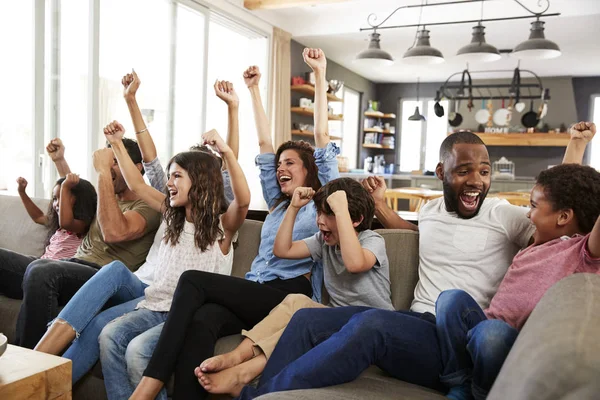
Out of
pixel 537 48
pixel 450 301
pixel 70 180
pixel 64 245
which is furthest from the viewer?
pixel 537 48

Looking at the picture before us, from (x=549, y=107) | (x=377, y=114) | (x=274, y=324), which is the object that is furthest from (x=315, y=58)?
(x=549, y=107)

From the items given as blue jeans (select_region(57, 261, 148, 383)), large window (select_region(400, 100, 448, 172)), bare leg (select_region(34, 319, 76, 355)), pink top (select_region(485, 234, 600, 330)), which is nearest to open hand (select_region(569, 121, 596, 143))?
pink top (select_region(485, 234, 600, 330))

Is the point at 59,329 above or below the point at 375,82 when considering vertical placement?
below

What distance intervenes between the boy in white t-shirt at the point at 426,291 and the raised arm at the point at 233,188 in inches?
19.3

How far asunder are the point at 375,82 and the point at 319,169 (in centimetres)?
842

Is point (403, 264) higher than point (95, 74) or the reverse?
the reverse

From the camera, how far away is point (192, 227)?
2039 mm

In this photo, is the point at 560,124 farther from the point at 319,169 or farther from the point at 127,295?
the point at 127,295

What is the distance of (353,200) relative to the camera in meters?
1.87

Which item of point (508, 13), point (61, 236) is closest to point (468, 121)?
point (508, 13)

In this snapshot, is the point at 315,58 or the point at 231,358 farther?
the point at 315,58

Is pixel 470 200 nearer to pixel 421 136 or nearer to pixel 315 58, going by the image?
Answer: pixel 315 58

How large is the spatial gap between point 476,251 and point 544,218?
27cm

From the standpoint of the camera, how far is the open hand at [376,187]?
2.08 metres
